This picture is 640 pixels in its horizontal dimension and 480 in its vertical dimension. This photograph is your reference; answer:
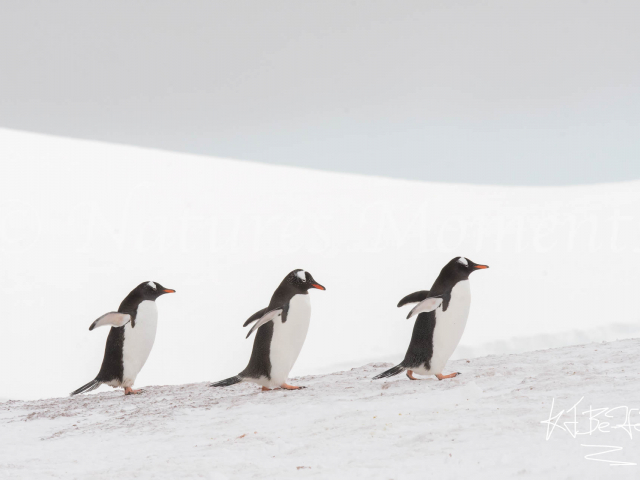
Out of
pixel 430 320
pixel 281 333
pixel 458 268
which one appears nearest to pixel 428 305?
pixel 430 320

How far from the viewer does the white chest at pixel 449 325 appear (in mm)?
3797

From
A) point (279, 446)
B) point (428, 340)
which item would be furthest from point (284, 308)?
point (279, 446)

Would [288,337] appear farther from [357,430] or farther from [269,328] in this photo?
[357,430]

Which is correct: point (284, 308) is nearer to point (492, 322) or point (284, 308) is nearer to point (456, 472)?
point (456, 472)

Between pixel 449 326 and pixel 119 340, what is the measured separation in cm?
225

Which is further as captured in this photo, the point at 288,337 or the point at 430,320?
the point at 288,337

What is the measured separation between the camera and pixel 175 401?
3967mm

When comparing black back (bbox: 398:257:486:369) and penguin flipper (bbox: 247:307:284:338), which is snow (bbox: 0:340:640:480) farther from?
penguin flipper (bbox: 247:307:284:338)

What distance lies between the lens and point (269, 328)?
3.97m

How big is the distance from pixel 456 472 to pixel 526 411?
75 centimetres

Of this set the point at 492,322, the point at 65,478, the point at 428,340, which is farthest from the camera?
the point at 492,322

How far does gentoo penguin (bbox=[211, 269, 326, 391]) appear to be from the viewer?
3928 millimetres
